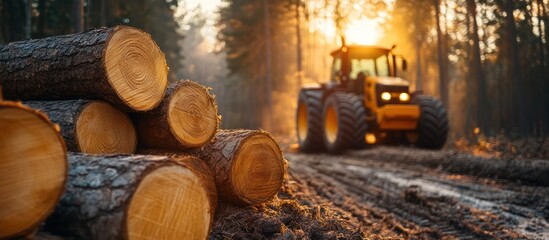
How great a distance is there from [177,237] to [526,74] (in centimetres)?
2661

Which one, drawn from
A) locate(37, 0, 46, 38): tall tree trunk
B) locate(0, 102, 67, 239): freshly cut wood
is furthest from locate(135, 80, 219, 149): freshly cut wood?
locate(37, 0, 46, 38): tall tree trunk

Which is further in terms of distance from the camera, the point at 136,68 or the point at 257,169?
the point at 257,169

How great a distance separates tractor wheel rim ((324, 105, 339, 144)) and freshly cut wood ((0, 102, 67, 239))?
927 cm

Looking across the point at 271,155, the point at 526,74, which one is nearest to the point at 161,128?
the point at 271,155

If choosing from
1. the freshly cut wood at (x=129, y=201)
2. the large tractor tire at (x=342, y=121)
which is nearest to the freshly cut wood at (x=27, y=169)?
the freshly cut wood at (x=129, y=201)

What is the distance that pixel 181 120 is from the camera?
3449 mm

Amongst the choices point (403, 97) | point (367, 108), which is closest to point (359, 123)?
point (367, 108)

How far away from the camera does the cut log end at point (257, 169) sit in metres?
3.33

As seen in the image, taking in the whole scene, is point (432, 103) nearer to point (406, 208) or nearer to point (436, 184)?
point (436, 184)

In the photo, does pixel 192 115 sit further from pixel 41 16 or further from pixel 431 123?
pixel 41 16

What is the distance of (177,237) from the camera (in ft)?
7.25

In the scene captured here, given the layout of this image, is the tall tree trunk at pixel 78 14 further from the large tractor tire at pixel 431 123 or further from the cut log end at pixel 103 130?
the large tractor tire at pixel 431 123

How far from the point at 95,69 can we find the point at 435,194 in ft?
15.0

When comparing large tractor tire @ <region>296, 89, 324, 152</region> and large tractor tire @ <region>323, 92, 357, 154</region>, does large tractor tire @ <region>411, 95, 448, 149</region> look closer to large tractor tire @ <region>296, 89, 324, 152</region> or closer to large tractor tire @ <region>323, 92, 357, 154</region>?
large tractor tire @ <region>323, 92, 357, 154</region>
